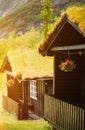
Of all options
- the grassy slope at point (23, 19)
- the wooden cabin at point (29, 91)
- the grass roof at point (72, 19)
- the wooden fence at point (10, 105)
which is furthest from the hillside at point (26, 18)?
the grass roof at point (72, 19)

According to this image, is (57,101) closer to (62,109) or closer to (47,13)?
(62,109)

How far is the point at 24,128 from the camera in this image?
1941 centimetres

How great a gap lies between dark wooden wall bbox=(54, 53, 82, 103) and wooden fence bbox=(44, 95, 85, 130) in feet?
2.88

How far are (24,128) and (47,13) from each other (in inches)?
1957

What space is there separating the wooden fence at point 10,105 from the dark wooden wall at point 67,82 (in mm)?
6137

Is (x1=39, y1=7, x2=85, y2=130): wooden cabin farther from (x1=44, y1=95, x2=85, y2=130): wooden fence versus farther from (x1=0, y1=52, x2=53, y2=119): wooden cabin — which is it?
(x1=0, y1=52, x2=53, y2=119): wooden cabin

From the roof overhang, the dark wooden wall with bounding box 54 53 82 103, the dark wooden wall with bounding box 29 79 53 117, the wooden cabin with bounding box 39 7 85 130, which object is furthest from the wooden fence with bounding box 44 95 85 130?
the dark wooden wall with bounding box 29 79 53 117

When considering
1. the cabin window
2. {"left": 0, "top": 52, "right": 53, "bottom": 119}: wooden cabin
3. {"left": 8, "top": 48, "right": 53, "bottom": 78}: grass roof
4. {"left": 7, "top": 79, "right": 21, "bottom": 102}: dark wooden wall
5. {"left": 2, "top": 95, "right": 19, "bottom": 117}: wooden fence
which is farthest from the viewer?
{"left": 7, "top": 79, "right": 21, "bottom": 102}: dark wooden wall

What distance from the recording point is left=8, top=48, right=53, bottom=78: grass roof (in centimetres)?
2156

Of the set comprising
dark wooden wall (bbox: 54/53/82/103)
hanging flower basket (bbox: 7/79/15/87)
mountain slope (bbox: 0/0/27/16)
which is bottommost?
hanging flower basket (bbox: 7/79/15/87)

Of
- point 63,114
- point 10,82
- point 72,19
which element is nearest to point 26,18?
point 10,82

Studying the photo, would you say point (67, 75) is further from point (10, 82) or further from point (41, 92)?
point (10, 82)

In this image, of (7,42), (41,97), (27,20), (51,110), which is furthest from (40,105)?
(27,20)

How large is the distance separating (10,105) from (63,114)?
10004mm
